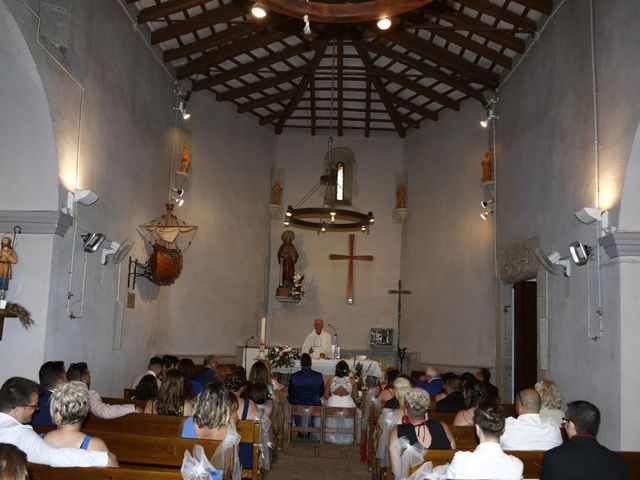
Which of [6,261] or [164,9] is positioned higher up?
[164,9]

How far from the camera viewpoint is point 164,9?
10.9 meters

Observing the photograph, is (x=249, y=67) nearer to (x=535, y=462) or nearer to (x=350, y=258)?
(x=350, y=258)

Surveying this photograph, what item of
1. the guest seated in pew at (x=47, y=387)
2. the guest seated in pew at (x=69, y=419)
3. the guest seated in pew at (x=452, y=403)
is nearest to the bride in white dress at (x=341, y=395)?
the guest seated in pew at (x=452, y=403)

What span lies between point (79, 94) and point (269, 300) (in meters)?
8.71

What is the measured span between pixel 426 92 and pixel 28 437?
39.1 ft

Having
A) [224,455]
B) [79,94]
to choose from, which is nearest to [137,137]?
[79,94]

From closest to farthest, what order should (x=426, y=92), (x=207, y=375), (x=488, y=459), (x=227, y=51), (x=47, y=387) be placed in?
(x=488, y=459)
(x=47, y=387)
(x=207, y=375)
(x=227, y=51)
(x=426, y=92)

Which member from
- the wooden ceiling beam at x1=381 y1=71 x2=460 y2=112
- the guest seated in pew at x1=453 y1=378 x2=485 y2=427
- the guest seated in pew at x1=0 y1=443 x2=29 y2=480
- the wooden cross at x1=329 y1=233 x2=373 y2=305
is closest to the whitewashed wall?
the wooden cross at x1=329 y1=233 x2=373 y2=305

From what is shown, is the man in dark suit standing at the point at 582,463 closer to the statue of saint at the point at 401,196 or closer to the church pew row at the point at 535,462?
the church pew row at the point at 535,462

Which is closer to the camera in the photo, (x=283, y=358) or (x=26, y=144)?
(x=26, y=144)

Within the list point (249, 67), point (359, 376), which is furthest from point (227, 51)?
point (359, 376)

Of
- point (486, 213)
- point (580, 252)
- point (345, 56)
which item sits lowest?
point (580, 252)

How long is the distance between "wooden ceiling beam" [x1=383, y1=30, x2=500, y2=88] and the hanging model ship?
16.7ft

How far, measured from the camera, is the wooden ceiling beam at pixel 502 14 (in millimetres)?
10523
